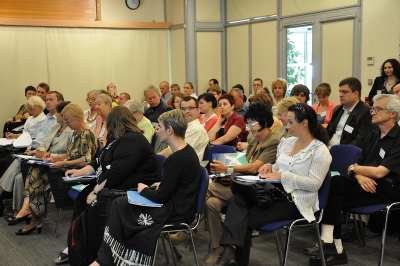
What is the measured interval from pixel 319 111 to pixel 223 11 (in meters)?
5.42

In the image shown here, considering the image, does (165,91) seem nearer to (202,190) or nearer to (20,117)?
(20,117)

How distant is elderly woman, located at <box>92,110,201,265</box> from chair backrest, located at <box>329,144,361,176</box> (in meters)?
1.28

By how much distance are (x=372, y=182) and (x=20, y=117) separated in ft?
23.2

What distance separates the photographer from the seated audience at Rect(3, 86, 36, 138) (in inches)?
343

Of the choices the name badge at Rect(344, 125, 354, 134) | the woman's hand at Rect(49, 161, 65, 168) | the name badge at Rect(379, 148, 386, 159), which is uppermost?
the name badge at Rect(344, 125, 354, 134)

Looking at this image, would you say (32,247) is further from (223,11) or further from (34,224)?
(223,11)

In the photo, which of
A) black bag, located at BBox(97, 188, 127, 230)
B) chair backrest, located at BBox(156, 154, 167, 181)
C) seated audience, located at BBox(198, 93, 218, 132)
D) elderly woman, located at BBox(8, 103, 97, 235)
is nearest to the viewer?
black bag, located at BBox(97, 188, 127, 230)

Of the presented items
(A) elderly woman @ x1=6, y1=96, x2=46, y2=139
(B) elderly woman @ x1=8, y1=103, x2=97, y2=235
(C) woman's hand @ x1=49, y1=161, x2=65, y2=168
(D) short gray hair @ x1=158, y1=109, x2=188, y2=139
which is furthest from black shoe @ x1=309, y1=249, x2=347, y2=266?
(A) elderly woman @ x1=6, y1=96, x2=46, y2=139

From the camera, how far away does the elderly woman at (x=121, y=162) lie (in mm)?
3775

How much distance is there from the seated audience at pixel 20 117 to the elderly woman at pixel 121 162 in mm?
5203

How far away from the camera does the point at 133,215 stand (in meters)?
3.49

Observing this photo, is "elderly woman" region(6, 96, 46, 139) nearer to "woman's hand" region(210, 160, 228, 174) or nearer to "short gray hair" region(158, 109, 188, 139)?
"woman's hand" region(210, 160, 228, 174)

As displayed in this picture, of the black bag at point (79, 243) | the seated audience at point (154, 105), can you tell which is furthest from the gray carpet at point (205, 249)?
the seated audience at point (154, 105)

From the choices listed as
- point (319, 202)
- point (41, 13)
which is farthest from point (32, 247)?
point (41, 13)
